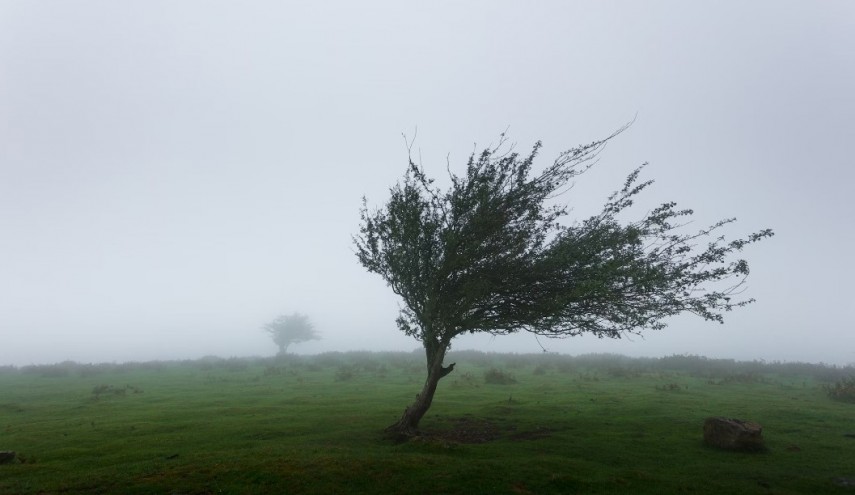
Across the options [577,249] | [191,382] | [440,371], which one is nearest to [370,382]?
[191,382]

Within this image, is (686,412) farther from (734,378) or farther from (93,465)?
(93,465)

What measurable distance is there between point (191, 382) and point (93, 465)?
128ft

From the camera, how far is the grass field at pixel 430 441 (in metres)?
14.6

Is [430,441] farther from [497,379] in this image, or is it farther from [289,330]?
[289,330]

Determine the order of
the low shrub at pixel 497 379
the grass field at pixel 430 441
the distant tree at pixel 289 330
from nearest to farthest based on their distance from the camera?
the grass field at pixel 430 441 → the low shrub at pixel 497 379 → the distant tree at pixel 289 330

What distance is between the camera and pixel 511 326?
22.1 m

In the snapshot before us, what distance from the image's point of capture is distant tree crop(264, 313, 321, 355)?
12656 cm

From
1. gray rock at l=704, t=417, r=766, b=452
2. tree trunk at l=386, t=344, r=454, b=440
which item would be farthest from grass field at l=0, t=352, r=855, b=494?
tree trunk at l=386, t=344, r=454, b=440

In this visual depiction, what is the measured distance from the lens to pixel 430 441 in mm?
19391

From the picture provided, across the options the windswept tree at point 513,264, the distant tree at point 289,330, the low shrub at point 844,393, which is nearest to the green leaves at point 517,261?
the windswept tree at point 513,264

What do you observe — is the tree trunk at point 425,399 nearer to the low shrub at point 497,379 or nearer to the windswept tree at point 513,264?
the windswept tree at point 513,264

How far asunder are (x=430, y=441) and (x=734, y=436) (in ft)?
40.2

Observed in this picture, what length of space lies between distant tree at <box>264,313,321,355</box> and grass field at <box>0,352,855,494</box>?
83.0 meters

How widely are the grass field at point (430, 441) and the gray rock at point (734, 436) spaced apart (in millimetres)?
551
